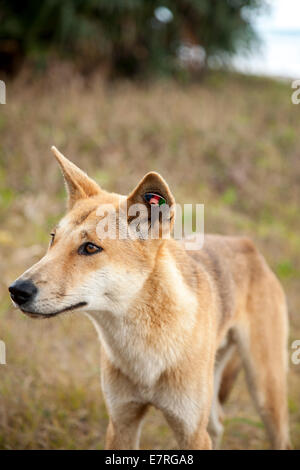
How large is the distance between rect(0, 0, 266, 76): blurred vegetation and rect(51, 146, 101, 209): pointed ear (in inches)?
292

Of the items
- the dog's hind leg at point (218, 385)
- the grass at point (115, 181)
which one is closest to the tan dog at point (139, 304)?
the dog's hind leg at point (218, 385)

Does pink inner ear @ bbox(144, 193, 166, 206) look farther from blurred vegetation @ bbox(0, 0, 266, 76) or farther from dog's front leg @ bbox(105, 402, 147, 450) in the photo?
blurred vegetation @ bbox(0, 0, 266, 76)

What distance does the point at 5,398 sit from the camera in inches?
163

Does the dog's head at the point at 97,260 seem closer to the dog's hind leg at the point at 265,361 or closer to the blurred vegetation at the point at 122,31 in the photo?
the dog's hind leg at the point at 265,361

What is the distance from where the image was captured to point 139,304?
2936 millimetres

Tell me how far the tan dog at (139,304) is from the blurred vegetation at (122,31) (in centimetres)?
770

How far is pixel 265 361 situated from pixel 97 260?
1931mm

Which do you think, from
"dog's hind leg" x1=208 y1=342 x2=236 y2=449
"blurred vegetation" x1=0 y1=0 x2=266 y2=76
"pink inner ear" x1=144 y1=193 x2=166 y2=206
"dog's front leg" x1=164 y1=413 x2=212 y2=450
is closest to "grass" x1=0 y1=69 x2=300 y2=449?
"dog's hind leg" x1=208 y1=342 x2=236 y2=449

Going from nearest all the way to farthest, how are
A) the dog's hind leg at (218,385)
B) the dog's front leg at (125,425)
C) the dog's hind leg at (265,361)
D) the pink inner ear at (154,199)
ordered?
the pink inner ear at (154,199) < the dog's front leg at (125,425) < the dog's hind leg at (265,361) < the dog's hind leg at (218,385)

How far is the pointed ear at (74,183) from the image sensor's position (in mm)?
3287

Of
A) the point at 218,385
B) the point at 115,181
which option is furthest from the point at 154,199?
the point at 115,181

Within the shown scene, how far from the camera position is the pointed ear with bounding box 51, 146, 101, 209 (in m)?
3.29

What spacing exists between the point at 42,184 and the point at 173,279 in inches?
209

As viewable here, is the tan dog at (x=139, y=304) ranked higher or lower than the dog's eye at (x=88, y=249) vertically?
lower
